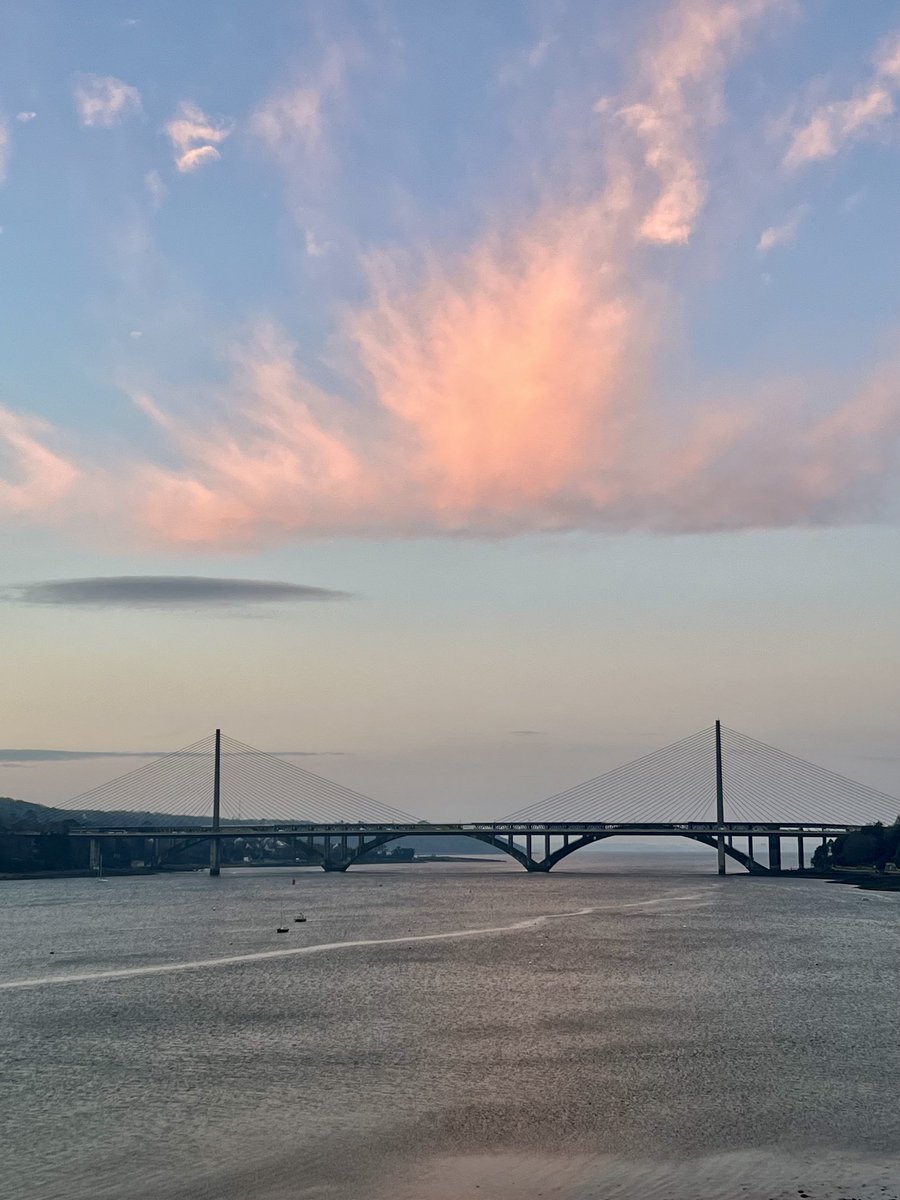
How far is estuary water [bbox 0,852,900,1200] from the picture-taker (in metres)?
26.1

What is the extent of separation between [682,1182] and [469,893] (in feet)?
409

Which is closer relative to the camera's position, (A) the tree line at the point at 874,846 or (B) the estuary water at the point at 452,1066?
(B) the estuary water at the point at 452,1066

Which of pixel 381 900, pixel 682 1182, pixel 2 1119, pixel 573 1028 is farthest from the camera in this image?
pixel 381 900

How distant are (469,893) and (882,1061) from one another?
112 m

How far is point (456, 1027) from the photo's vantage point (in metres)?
45.4

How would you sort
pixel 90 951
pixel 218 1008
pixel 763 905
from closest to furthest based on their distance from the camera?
1. pixel 218 1008
2. pixel 90 951
3. pixel 763 905

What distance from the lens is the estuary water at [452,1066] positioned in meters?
26.1

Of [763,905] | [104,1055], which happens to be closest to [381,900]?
[763,905]

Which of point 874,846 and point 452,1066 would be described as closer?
point 452,1066

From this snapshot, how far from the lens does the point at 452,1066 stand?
37.8m

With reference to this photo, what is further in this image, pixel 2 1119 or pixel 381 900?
pixel 381 900

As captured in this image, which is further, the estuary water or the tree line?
the tree line

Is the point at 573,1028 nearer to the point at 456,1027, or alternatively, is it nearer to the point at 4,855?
the point at 456,1027

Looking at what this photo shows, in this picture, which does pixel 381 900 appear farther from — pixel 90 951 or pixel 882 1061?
pixel 882 1061
